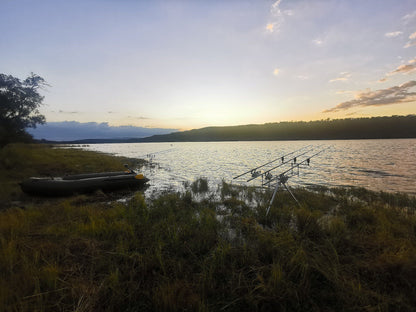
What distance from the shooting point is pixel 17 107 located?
21656 mm

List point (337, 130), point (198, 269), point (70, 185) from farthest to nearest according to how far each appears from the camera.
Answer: point (337, 130) < point (70, 185) < point (198, 269)

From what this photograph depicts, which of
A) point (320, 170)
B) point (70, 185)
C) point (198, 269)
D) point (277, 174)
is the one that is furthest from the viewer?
point (320, 170)

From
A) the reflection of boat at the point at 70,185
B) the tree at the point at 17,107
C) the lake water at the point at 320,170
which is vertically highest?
Answer: the tree at the point at 17,107

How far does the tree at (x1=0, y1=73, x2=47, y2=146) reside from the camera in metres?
19.8

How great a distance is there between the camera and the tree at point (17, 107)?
64.9ft

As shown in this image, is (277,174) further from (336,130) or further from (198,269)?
(336,130)

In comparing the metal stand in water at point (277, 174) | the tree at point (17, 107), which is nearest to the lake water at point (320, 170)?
the metal stand in water at point (277, 174)

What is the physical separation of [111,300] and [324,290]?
3608mm

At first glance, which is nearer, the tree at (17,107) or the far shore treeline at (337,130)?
the tree at (17,107)

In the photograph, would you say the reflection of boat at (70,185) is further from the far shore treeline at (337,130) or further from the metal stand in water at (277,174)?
the far shore treeline at (337,130)

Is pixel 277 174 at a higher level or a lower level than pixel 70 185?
lower

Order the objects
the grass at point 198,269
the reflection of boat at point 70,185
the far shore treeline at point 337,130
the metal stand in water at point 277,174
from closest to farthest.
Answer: the grass at point 198,269
the metal stand in water at point 277,174
the reflection of boat at point 70,185
the far shore treeline at point 337,130

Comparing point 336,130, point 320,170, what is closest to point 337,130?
point 336,130

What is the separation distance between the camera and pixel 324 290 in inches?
118
